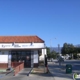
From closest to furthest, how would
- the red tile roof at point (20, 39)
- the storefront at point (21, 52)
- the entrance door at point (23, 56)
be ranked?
1. the storefront at point (21, 52)
2. the entrance door at point (23, 56)
3. the red tile roof at point (20, 39)

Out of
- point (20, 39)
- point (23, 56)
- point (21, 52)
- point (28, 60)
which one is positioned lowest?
point (28, 60)

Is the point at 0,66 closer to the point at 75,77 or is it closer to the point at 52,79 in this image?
the point at 52,79

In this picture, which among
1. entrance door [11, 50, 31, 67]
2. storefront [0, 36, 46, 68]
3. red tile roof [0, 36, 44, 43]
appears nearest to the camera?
storefront [0, 36, 46, 68]

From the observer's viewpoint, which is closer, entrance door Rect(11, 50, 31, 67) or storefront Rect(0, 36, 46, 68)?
storefront Rect(0, 36, 46, 68)

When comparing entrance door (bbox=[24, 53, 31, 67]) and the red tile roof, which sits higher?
the red tile roof

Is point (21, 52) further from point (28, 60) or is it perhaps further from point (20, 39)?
point (20, 39)

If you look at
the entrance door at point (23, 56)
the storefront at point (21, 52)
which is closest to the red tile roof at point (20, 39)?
the storefront at point (21, 52)

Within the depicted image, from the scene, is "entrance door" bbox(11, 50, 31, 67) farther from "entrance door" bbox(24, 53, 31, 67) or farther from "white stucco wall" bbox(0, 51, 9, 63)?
"white stucco wall" bbox(0, 51, 9, 63)

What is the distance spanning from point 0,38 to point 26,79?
2513 centimetres

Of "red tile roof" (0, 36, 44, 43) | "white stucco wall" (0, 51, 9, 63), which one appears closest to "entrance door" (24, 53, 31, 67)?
"red tile roof" (0, 36, 44, 43)

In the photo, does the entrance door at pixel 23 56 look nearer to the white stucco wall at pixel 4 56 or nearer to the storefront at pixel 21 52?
the storefront at pixel 21 52

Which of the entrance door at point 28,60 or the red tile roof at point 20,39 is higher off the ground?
the red tile roof at point 20,39

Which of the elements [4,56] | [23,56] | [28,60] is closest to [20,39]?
[23,56]

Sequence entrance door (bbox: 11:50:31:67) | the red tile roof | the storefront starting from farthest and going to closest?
the red tile roof < entrance door (bbox: 11:50:31:67) < the storefront
